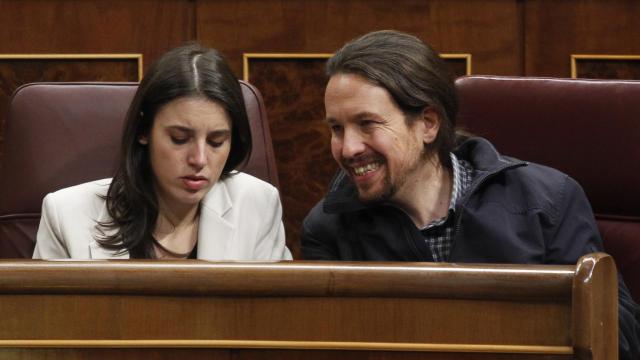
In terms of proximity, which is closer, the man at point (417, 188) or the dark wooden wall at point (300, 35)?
the man at point (417, 188)

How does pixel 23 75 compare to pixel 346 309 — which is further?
pixel 23 75

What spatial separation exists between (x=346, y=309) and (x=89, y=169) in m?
0.69

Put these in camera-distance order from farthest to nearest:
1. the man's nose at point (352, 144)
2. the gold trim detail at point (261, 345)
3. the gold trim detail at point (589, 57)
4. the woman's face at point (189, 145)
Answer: the gold trim detail at point (589, 57) < the woman's face at point (189, 145) < the man's nose at point (352, 144) < the gold trim detail at point (261, 345)

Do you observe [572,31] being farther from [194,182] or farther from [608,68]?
[194,182]

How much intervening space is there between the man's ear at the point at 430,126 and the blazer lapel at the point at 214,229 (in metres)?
0.27

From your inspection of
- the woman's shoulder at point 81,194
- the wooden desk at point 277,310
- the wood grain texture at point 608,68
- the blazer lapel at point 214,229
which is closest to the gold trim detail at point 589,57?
the wood grain texture at point 608,68

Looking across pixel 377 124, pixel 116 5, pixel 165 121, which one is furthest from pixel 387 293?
Result: pixel 116 5

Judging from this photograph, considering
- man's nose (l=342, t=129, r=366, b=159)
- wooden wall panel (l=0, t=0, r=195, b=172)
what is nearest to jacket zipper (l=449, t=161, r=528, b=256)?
man's nose (l=342, t=129, r=366, b=159)

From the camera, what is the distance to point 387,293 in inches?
25.3

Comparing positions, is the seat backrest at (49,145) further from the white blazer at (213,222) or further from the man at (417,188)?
the man at (417,188)

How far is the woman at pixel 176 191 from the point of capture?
1173 millimetres

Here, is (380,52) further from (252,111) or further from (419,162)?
(252,111)

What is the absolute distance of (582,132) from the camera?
1.18 metres

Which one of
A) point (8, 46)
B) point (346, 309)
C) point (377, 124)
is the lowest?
point (346, 309)
